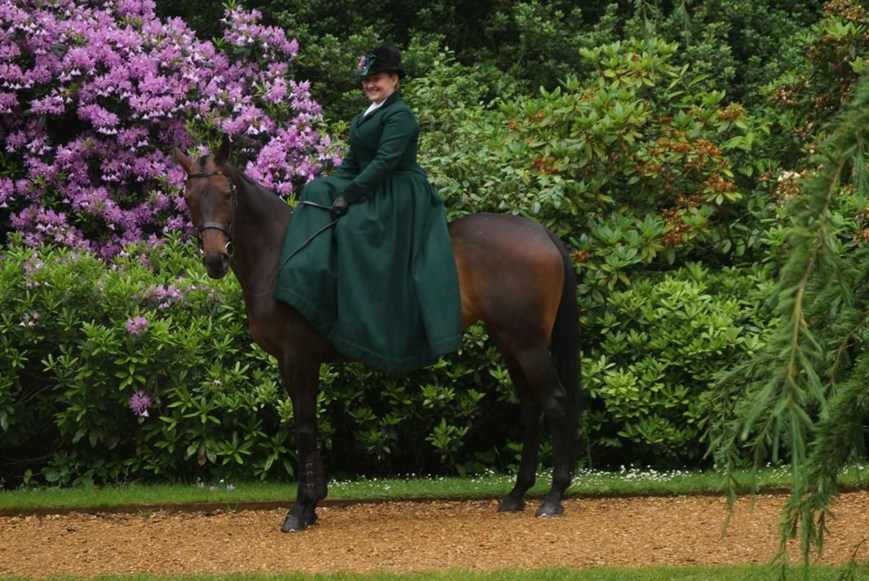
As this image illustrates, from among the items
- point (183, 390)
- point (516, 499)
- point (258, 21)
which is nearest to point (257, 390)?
point (183, 390)

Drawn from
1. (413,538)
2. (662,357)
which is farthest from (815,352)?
(662,357)

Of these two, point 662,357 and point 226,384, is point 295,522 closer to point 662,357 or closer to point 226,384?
point 226,384

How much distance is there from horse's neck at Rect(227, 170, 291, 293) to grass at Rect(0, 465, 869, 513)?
1.59 metres

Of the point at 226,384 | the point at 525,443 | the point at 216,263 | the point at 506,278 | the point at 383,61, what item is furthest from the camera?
the point at 226,384

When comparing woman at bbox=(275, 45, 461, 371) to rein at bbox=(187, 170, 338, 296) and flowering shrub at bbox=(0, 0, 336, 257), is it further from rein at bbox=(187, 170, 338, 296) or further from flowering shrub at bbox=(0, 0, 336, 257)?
flowering shrub at bbox=(0, 0, 336, 257)

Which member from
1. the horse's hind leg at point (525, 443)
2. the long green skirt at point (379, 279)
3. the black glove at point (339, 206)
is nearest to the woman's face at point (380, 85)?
the long green skirt at point (379, 279)

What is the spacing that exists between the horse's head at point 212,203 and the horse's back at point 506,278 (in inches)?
54.7

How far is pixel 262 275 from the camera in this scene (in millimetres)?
7449

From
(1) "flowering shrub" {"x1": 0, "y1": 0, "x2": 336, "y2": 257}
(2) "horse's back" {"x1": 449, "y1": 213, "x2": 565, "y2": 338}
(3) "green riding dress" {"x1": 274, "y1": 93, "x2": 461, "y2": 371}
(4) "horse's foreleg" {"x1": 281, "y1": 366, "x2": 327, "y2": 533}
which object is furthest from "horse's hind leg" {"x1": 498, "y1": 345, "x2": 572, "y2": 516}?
(1) "flowering shrub" {"x1": 0, "y1": 0, "x2": 336, "y2": 257}

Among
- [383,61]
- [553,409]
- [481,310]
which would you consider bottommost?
[553,409]

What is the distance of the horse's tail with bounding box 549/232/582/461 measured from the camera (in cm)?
776

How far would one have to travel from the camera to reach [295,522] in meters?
7.34

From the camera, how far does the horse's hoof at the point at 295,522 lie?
24.0 feet

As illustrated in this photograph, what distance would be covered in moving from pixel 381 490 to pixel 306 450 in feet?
3.84
